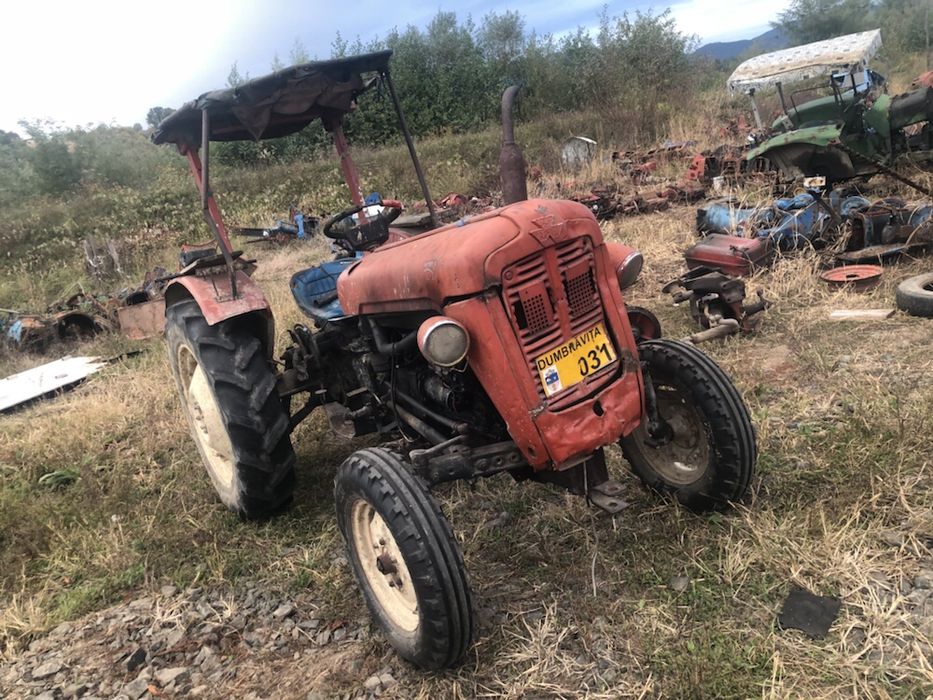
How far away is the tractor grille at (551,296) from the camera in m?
1.99

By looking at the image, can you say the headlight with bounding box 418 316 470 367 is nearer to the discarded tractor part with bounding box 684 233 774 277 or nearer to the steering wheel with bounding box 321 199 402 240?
the steering wheel with bounding box 321 199 402 240

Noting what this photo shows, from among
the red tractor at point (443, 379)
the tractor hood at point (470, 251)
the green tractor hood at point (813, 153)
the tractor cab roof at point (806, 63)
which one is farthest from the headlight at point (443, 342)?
the tractor cab roof at point (806, 63)

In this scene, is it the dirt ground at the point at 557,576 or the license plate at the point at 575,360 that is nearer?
the dirt ground at the point at 557,576

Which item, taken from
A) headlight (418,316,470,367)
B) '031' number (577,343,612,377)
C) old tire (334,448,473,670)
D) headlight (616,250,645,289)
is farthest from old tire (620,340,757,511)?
old tire (334,448,473,670)

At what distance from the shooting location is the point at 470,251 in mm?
1968

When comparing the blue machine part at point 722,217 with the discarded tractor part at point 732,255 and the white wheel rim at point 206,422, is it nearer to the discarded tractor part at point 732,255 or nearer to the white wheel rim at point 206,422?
the discarded tractor part at point 732,255

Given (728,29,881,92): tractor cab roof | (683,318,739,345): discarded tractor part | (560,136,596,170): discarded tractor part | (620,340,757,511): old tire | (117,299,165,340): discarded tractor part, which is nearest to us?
(620,340,757,511): old tire

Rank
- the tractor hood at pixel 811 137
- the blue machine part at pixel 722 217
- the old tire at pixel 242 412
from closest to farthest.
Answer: the old tire at pixel 242 412, the blue machine part at pixel 722 217, the tractor hood at pixel 811 137

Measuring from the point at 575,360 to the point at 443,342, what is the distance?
1.52 ft

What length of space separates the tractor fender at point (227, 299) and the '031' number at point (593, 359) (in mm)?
1640

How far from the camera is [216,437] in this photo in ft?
10.7

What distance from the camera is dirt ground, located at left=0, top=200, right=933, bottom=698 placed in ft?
6.35

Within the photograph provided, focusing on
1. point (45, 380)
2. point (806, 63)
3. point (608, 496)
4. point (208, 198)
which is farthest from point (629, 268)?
point (806, 63)

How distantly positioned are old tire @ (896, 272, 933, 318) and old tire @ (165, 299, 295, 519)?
3.90 metres
